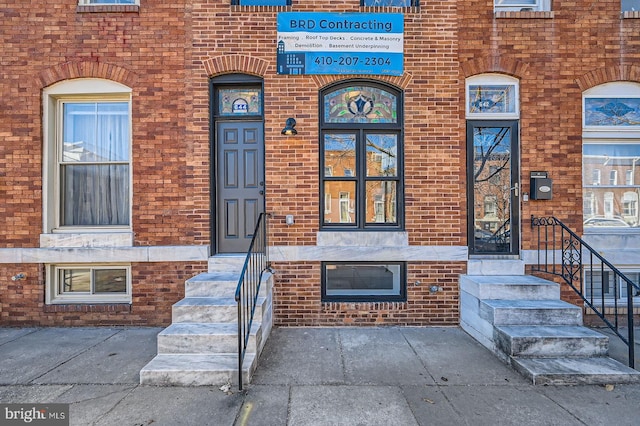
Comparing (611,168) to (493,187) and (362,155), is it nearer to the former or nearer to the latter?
(493,187)

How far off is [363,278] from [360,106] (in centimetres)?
273

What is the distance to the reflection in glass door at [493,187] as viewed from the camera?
5086mm

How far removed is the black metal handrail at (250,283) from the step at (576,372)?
9.95 feet

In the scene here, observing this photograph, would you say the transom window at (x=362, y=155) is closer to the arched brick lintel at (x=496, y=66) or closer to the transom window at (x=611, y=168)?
the arched brick lintel at (x=496, y=66)

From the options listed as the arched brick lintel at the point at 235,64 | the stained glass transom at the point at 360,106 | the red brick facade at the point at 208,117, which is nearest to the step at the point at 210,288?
the red brick facade at the point at 208,117

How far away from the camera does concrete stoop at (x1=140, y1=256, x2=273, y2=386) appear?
3305mm

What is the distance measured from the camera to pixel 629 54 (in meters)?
5.02

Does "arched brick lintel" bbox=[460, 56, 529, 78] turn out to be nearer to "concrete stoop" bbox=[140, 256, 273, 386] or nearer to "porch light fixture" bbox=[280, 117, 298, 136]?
"porch light fixture" bbox=[280, 117, 298, 136]

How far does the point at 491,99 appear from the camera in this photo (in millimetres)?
5117

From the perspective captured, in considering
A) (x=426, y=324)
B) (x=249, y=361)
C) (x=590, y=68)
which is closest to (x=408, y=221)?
(x=426, y=324)

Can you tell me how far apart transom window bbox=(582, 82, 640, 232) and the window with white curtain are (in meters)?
7.43

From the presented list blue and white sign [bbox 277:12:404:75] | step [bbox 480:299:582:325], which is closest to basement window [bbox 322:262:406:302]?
step [bbox 480:299:582:325]

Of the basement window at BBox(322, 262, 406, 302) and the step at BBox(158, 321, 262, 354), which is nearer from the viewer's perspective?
the step at BBox(158, 321, 262, 354)

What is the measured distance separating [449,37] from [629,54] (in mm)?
2855
